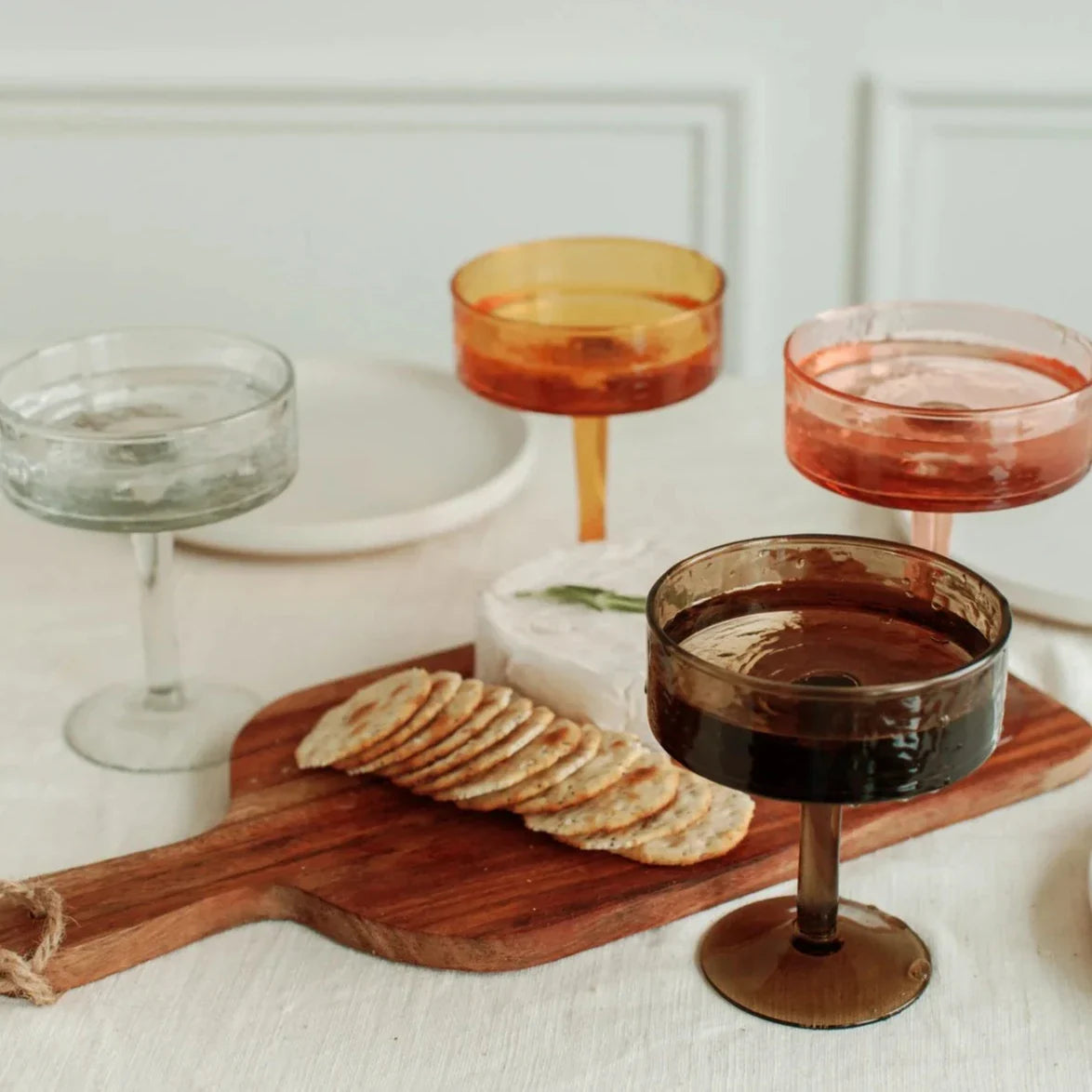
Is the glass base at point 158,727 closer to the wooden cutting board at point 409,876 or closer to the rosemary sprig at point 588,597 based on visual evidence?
the wooden cutting board at point 409,876

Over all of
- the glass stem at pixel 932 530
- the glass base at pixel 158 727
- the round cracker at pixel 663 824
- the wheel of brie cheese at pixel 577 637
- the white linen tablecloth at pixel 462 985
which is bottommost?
the white linen tablecloth at pixel 462 985

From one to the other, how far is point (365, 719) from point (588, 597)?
0.20 metres

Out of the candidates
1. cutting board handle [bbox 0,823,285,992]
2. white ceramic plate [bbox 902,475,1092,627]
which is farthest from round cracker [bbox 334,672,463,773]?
white ceramic plate [bbox 902,475,1092,627]

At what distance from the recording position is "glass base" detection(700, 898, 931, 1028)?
0.96 m

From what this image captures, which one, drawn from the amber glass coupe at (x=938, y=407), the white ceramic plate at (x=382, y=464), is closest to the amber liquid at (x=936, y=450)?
the amber glass coupe at (x=938, y=407)

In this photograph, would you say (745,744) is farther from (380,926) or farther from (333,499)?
(333,499)

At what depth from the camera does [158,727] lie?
1301 mm

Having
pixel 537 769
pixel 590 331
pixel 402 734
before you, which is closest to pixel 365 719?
pixel 402 734

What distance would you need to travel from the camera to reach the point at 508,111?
2789 mm

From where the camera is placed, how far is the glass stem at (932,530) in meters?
1.26

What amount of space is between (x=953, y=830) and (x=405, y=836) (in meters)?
0.38

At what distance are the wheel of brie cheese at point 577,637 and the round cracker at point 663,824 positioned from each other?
7 cm

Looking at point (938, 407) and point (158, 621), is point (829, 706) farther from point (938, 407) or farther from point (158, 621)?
point (158, 621)

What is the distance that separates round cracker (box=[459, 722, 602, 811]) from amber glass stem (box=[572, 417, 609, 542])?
0.36 metres
